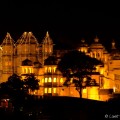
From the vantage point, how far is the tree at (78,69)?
7338 cm

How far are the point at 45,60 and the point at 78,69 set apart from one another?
750 centimetres

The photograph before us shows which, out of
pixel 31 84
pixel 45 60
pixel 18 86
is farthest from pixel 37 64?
pixel 18 86

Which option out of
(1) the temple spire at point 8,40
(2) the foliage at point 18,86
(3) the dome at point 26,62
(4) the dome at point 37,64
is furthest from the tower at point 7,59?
(2) the foliage at point 18,86

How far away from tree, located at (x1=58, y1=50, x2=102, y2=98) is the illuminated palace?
3093mm

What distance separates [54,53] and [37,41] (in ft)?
14.6

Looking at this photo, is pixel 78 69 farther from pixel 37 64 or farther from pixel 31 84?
pixel 37 64

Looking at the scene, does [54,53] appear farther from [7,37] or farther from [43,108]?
[43,108]

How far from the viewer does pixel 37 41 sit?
9150 centimetres

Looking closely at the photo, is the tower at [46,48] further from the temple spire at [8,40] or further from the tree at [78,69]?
the tree at [78,69]

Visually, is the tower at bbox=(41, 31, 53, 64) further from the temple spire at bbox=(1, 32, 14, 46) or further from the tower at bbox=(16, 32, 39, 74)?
the temple spire at bbox=(1, 32, 14, 46)

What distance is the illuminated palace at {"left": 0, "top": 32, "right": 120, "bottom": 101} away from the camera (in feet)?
256

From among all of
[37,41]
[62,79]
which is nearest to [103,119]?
[62,79]

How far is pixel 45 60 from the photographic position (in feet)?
261

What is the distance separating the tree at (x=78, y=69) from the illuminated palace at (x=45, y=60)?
3093 mm
